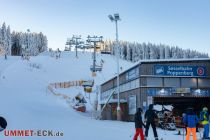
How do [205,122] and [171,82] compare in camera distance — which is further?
[171,82]

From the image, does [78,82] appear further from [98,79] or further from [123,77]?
[123,77]

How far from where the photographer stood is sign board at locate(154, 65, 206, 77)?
39.1 metres

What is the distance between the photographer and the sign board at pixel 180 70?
39097 millimetres

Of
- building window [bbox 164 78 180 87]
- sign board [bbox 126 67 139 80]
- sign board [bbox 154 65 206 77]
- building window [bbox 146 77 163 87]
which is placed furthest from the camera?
sign board [bbox 126 67 139 80]

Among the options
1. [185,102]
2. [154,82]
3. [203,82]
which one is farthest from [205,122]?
[185,102]

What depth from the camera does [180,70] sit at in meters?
39.5

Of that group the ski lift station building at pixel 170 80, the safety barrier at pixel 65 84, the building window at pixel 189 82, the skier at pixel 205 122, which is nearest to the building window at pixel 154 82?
the ski lift station building at pixel 170 80

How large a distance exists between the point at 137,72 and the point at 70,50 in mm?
115796

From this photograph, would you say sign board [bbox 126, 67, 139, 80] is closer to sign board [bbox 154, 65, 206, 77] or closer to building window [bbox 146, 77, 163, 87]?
building window [bbox 146, 77, 163, 87]

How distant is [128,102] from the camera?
146 ft

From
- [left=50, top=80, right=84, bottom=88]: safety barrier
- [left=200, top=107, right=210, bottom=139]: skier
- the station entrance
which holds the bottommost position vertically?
[left=200, top=107, right=210, bottom=139]: skier

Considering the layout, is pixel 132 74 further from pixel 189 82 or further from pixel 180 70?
pixel 189 82

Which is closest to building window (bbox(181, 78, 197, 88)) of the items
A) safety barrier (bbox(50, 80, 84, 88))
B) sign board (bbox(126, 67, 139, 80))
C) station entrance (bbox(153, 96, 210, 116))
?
station entrance (bbox(153, 96, 210, 116))

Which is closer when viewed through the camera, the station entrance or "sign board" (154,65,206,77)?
"sign board" (154,65,206,77)
